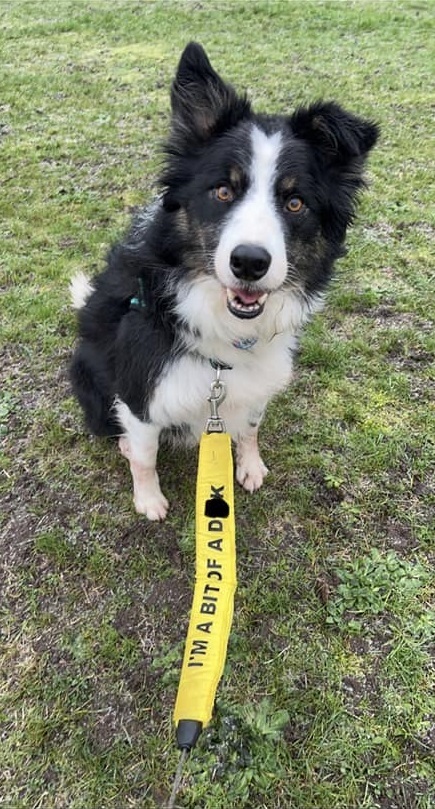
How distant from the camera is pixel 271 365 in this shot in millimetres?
2613

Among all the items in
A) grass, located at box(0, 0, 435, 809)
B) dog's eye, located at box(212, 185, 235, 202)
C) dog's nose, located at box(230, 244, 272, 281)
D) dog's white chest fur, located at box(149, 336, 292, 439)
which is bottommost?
grass, located at box(0, 0, 435, 809)

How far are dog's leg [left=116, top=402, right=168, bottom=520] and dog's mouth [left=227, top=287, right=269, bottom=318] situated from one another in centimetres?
76

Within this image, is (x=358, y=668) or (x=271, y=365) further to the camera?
(x=271, y=365)

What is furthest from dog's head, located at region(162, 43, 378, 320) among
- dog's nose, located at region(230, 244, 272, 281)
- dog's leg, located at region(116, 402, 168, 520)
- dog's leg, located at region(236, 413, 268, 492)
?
dog's leg, located at region(236, 413, 268, 492)

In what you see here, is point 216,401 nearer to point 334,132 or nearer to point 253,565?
point 253,565

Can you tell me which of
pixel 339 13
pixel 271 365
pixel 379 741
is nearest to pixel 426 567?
pixel 379 741

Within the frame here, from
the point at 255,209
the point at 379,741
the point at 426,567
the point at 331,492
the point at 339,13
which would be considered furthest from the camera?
the point at 339,13

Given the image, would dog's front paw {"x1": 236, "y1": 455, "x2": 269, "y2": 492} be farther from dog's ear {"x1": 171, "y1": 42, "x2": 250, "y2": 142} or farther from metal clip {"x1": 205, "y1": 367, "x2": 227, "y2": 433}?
dog's ear {"x1": 171, "y1": 42, "x2": 250, "y2": 142}

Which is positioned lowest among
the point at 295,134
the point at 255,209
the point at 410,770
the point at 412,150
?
the point at 410,770

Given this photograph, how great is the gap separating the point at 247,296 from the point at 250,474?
122 centimetres

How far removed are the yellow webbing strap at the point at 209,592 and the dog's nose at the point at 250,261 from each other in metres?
0.65

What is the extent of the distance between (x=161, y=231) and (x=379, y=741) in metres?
2.19

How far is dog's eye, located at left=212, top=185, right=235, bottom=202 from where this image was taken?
7.20 ft

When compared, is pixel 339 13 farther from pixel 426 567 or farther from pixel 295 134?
pixel 426 567
